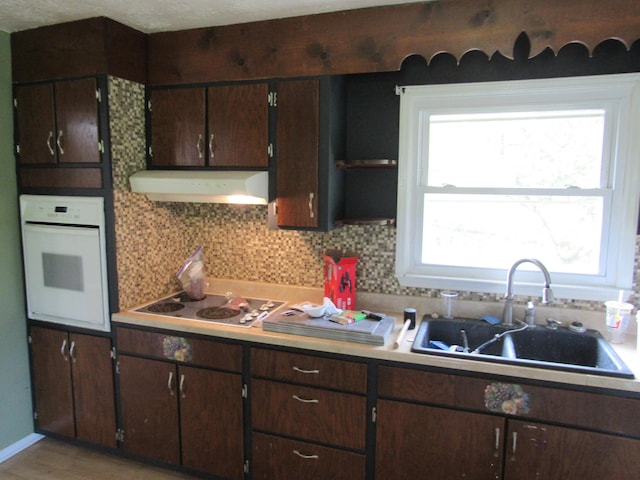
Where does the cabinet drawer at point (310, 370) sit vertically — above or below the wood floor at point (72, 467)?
above

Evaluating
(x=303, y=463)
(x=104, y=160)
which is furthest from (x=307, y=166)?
(x=303, y=463)

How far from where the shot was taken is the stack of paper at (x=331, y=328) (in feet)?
6.60

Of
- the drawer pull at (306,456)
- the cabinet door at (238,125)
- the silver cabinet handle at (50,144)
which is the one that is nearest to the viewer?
the drawer pull at (306,456)

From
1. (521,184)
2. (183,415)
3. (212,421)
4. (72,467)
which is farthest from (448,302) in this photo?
(72,467)

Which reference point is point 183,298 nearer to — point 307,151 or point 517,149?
point 307,151

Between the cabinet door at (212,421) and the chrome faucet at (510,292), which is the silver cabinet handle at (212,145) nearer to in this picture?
the cabinet door at (212,421)

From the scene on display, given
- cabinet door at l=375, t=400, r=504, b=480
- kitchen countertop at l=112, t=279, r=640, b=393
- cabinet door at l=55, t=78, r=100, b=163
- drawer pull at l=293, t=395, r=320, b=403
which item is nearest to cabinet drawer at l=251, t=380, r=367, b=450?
drawer pull at l=293, t=395, r=320, b=403

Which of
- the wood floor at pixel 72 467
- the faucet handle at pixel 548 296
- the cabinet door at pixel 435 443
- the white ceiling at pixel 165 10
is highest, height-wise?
the white ceiling at pixel 165 10

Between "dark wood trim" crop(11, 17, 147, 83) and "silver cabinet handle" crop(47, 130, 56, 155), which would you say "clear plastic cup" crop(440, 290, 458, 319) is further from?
"silver cabinet handle" crop(47, 130, 56, 155)

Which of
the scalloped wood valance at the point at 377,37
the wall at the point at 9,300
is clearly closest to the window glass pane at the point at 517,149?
the scalloped wood valance at the point at 377,37

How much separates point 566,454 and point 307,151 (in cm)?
175

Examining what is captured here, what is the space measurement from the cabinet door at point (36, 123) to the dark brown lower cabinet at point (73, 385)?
1.00 meters

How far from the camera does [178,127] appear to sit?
2496 mm

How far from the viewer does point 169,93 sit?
2500 millimetres
